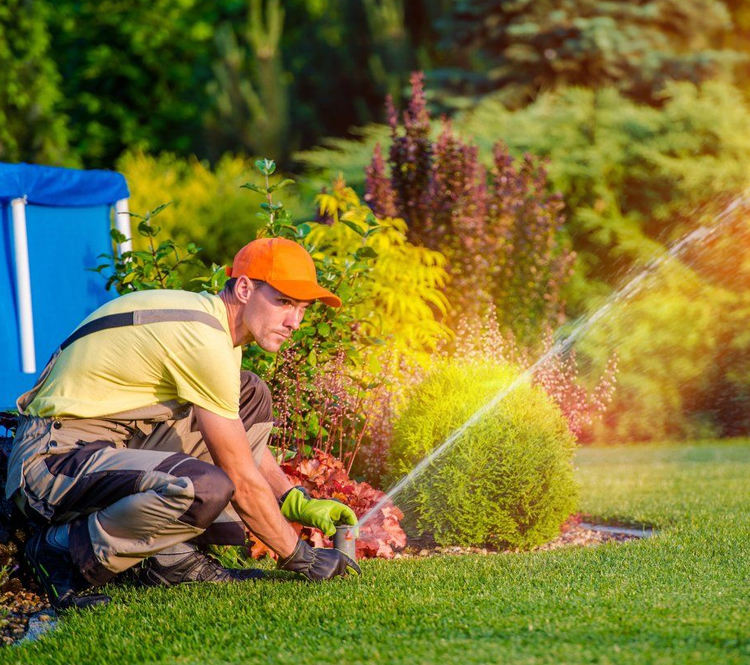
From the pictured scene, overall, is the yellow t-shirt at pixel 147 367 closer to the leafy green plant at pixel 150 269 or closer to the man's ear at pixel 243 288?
the man's ear at pixel 243 288

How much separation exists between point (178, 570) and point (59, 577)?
49 centimetres

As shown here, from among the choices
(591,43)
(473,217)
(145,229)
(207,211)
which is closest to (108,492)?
(145,229)

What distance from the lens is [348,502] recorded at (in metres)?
5.07

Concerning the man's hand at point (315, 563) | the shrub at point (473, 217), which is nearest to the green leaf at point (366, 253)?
the man's hand at point (315, 563)

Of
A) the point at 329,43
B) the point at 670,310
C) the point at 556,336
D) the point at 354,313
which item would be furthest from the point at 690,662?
the point at 329,43

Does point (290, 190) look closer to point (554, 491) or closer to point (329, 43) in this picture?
point (329, 43)

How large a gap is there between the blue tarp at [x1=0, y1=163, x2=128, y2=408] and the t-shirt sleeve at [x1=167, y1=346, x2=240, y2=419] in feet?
10.8

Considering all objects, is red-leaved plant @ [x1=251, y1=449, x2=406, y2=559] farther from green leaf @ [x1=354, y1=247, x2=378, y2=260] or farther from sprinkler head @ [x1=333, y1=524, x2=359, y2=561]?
green leaf @ [x1=354, y1=247, x2=378, y2=260]

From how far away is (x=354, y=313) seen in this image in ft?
19.6

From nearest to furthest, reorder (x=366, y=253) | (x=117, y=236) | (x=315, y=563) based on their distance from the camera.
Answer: (x=315, y=563) < (x=366, y=253) < (x=117, y=236)

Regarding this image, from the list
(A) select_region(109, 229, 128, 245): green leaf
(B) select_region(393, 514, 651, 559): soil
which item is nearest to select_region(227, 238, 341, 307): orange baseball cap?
(B) select_region(393, 514, 651, 559): soil

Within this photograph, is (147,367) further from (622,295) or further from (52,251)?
(622,295)

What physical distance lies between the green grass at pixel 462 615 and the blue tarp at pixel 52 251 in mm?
3122

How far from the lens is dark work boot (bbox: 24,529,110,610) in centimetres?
404
